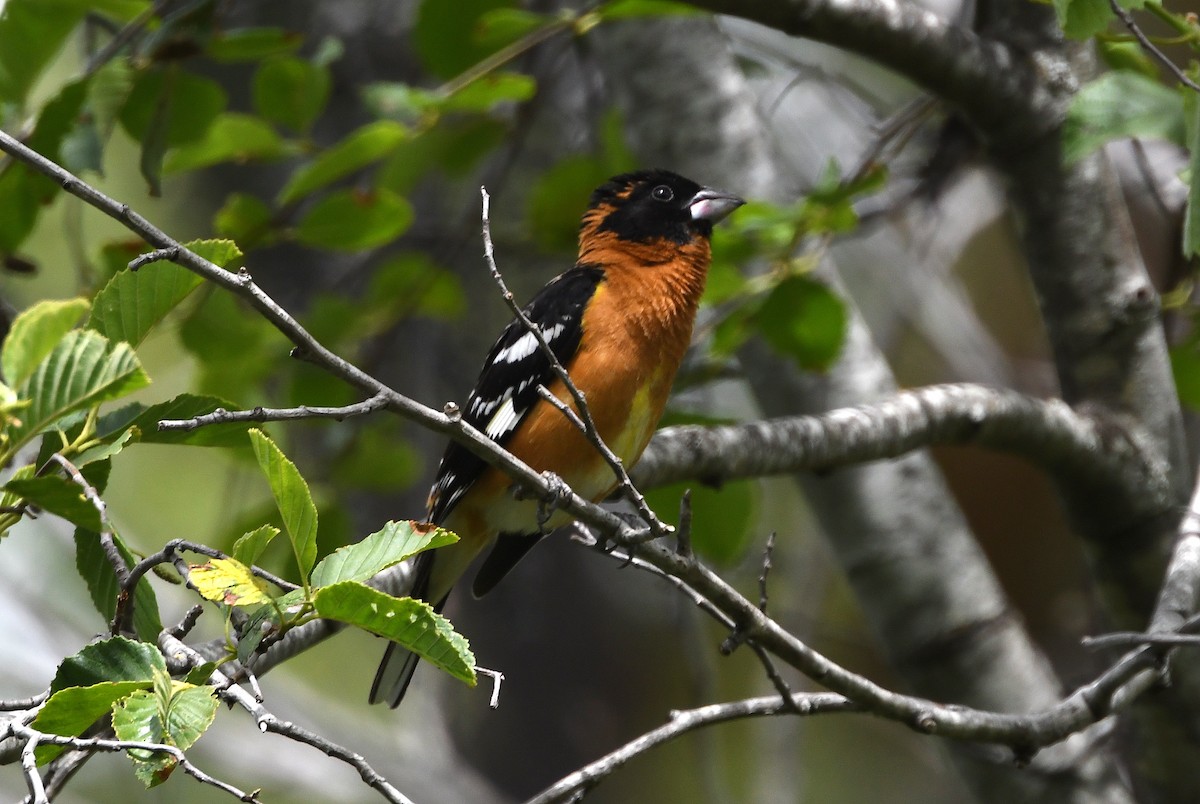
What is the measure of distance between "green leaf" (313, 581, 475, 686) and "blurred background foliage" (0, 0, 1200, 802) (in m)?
0.71

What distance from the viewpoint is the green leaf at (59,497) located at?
174 centimetres

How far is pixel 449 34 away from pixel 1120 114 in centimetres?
224

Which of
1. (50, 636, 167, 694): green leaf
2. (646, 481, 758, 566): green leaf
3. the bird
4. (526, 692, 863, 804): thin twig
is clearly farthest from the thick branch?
(50, 636, 167, 694): green leaf

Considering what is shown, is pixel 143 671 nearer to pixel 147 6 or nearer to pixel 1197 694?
pixel 147 6

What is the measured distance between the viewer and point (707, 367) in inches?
177

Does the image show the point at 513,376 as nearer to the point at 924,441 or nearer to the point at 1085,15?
the point at 924,441

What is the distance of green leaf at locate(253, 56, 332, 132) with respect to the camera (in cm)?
415

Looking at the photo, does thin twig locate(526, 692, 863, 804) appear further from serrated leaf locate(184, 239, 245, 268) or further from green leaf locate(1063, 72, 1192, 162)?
green leaf locate(1063, 72, 1192, 162)

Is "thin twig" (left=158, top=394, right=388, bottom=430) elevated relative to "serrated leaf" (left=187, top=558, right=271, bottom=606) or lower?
elevated

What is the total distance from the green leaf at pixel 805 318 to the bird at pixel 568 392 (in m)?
0.29

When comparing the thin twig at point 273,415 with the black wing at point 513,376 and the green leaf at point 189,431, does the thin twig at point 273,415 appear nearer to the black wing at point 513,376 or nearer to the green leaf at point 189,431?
the green leaf at point 189,431

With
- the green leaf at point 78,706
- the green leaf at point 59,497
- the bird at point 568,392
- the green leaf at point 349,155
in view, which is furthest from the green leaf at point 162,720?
the green leaf at point 349,155

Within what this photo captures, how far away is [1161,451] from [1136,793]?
1.48 meters

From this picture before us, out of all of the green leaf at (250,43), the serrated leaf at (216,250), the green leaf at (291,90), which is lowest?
the serrated leaf at (216,250)
